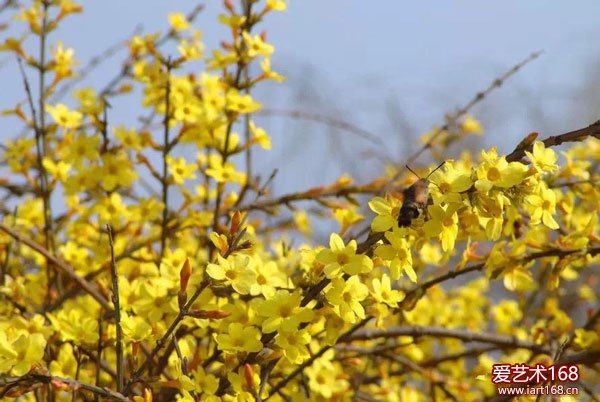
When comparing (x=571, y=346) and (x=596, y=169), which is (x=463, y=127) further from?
(x=571, y=346)

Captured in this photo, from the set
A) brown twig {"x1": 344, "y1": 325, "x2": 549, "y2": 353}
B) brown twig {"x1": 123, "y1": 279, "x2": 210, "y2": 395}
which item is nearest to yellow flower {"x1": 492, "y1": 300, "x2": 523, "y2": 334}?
brown twig {"x1": 344, "y1": 325, "x2": 549, "y2": 353}

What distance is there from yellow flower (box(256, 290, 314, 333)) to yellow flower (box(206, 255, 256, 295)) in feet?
0.12

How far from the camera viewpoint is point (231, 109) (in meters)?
1.76

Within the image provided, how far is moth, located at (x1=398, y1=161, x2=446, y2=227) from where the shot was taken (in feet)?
3.27

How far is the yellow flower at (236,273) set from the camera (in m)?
1.05

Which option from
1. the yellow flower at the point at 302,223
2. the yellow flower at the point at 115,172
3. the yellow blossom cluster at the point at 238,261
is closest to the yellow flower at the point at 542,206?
the yellow blossom cluster at the point at 238,261

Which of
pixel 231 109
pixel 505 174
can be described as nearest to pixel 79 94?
pixel 231 109

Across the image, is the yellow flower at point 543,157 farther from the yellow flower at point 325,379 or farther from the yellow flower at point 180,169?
the yellow flower at point 180,169

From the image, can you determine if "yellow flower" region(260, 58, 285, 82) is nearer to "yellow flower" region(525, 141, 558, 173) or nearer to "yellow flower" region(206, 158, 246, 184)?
"yellow flower" region(206, 158, 246, 184)

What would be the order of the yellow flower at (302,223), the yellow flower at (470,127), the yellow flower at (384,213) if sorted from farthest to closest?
1. the yellow flower at (470,127)
2. the yellow flower at (302,223)
3. the yellow flower at (384,213)

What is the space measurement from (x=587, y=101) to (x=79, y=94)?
6645 mm

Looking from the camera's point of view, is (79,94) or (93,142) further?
(79,94)

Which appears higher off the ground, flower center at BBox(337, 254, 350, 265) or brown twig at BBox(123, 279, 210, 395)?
flower center at BBox(337, 254, 350, 265)

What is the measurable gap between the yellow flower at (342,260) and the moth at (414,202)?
95 mm
